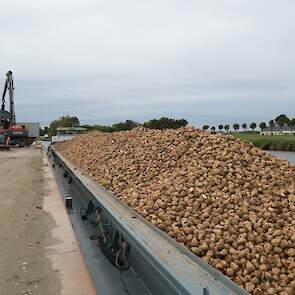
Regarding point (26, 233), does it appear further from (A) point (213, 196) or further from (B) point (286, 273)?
(B) point (286, 273)

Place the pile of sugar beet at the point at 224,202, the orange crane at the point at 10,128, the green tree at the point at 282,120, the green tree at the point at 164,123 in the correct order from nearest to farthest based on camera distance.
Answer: the pile of sugar beet at the point at 224,202 → the green tree at the point at 164,123 → the orange crane at the point at 10,128 → the green tree at the point at 282,120

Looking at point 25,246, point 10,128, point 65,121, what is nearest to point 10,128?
point 10,128

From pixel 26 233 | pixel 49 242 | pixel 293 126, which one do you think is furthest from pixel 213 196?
pixel 293 126

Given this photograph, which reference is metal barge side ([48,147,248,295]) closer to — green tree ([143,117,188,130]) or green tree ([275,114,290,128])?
green tree ([143,117,188,130])

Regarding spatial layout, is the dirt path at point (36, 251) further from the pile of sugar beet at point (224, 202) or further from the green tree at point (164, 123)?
the green tree at point (164, 123)

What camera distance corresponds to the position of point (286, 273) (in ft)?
11.2

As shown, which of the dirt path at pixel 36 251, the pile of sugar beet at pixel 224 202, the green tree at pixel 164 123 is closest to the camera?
the pile of sugar beet at pixel 224 202

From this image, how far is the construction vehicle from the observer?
4039 cm

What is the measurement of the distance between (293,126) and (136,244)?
92819 millimetres

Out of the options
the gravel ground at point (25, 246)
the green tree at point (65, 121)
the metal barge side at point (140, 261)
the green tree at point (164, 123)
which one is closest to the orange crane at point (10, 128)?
the green tree at point (164, 123)

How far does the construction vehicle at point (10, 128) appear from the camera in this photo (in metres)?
40.4

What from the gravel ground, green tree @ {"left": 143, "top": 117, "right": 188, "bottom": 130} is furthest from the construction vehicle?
the gravel ground

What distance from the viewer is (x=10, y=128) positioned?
1631 inches

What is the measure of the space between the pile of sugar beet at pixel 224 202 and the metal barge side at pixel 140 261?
30 centimetres
